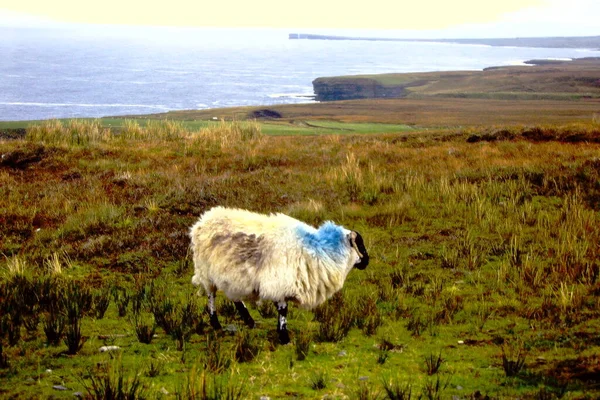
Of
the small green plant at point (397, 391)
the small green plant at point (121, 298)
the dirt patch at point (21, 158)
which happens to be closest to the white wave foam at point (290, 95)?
the dirt patch at point (21, 158)

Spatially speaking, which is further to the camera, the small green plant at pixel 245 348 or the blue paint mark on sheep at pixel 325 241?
the blue paint mark on sheep at pixel 325 241

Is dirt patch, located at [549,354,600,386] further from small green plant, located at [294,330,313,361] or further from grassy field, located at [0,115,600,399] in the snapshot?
small green plant, located at [294,330,313,361]

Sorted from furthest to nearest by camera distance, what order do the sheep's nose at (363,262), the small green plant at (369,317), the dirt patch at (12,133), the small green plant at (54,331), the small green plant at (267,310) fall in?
the dirt patch at (12,133), the small green plant at (267,310), the small green plant at (369,317), the sheep's nose at (363,262), the small green plant at (54,331)

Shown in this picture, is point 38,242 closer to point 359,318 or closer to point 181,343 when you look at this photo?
point 181,343

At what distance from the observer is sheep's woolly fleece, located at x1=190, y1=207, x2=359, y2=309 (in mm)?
7699

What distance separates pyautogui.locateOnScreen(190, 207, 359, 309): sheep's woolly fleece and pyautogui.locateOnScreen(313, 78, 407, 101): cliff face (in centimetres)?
11271

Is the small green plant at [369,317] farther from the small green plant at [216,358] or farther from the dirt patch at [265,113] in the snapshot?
the dirt patch at [265,113]

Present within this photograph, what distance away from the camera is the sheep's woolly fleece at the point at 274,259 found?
7699mm

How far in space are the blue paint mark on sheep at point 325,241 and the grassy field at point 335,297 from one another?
38.6 inches

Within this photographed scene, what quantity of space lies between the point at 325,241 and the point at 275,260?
2.41ft

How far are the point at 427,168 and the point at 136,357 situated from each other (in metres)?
14.8

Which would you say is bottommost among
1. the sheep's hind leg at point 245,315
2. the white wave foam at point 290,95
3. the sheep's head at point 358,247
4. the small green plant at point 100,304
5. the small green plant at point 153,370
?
the white wave foam at point 290,95

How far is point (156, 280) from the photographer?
36.1ft

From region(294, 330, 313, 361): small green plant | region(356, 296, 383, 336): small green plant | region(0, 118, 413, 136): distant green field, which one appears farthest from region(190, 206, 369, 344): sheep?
region(0, 118, 413, 136): distant green field
